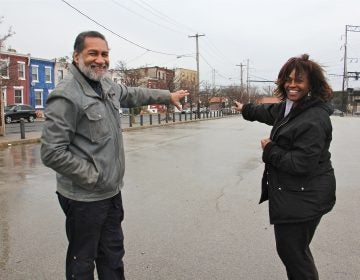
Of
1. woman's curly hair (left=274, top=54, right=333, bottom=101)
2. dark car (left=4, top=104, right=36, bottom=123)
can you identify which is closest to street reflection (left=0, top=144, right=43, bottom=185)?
woman's curly hair (left=274, top=54, right=333, bottom=101)

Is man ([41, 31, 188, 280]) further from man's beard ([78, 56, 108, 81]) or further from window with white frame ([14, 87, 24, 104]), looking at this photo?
window with white frame ([14, 87, 24, 104])

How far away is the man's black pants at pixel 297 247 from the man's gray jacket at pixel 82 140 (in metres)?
1.15

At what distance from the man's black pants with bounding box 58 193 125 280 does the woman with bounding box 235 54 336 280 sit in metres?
1.08

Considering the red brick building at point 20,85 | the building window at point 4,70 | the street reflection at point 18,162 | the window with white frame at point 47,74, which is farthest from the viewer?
the window with white frame at point 47,74

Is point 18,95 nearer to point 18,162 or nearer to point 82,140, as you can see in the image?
point 18,162

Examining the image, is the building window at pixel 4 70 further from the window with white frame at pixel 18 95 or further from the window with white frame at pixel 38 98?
the window with white frame at pixel 38 98

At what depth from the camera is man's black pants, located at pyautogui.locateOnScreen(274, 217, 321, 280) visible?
8.85 ft

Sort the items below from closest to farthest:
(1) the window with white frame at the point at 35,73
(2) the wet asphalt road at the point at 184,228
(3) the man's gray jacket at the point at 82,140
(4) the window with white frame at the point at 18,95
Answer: (3) the man's gray jacket at the point at 82,140, (2) the wet asphalt road at the point at 184,228, (4) the window with white frame at the point at 18,95, (1) the window with white frame at the point at 35,73

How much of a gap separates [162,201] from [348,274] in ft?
10.7

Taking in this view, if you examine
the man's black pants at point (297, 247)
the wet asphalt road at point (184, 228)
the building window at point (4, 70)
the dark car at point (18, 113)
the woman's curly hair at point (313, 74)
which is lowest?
the wet asphalt road at point (184, 228)

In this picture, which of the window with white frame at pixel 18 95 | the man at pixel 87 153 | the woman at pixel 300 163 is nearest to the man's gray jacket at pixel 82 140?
the man at pixel 87 153

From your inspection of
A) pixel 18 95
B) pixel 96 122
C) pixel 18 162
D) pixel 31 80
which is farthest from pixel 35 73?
pixel 96 122

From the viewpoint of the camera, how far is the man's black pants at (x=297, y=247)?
2697 mm

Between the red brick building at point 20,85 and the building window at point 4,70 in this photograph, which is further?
the red brick building at point 20,85
